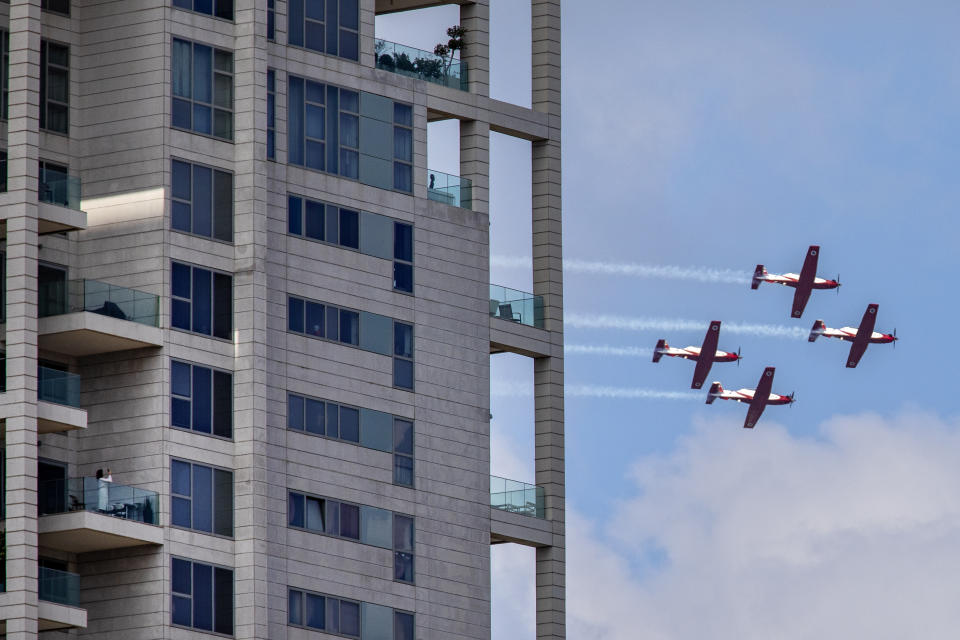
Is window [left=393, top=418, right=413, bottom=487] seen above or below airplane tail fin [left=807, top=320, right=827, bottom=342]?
below

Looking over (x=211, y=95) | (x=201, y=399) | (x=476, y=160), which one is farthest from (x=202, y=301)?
(x=476, y=160)

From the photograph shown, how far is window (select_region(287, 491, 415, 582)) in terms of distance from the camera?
102438 millimetres

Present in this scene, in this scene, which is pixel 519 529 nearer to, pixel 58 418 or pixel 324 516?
pixel 324 516

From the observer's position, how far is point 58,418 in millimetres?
95125

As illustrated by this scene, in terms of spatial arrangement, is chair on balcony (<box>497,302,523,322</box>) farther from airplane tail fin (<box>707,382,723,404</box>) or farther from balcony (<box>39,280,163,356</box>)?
airplane tail fin (<box>707,382,723,404</box>)

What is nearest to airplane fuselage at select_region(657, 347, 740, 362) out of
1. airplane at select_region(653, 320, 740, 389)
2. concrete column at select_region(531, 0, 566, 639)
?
airplane at select_region(653, 320, 740, 389)

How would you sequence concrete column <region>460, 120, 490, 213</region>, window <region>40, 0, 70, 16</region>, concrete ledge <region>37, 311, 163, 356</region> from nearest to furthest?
concrete ledge <region>37, 311, 163, 356</region>
window <region>40, 0, 70, 16</region>
concrete column <region>460, 120, 490, 213</region>

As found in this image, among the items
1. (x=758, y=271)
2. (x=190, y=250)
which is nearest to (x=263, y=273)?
(x=190, y=250)

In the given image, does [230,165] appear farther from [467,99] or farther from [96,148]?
[467,99]

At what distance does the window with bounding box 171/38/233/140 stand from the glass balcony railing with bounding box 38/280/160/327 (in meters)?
6.29

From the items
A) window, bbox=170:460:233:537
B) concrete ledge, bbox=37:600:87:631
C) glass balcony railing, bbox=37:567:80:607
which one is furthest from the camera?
window, bbox=170:460:233:537

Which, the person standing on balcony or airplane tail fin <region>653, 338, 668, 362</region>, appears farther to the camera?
airplane tail fin <region>653, 338, 668, 362</region>

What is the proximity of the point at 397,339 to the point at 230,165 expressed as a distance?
9438mm

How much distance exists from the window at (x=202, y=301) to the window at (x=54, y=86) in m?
6.62
